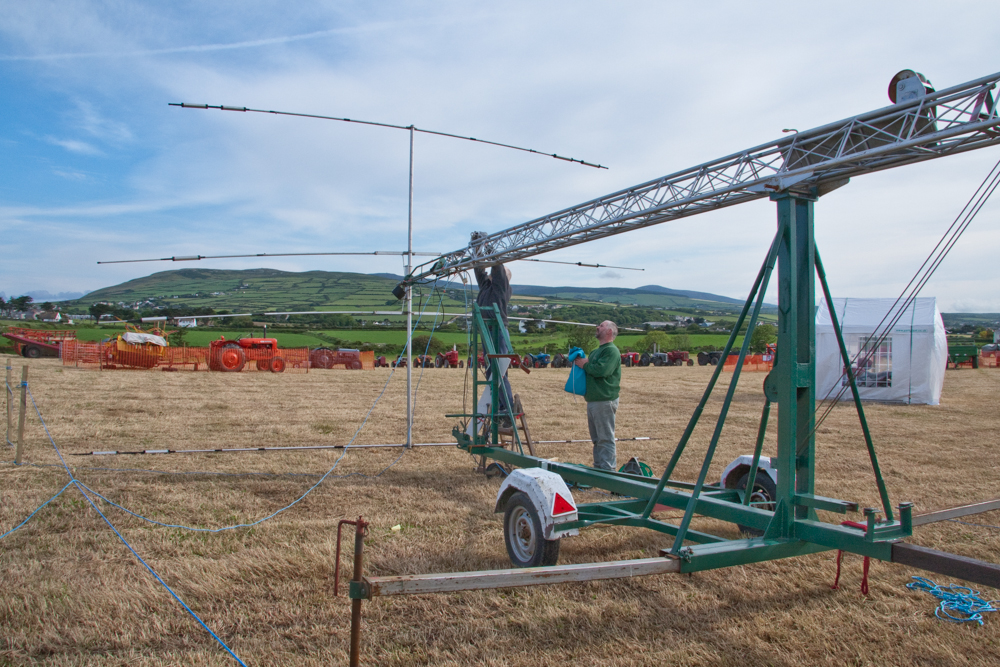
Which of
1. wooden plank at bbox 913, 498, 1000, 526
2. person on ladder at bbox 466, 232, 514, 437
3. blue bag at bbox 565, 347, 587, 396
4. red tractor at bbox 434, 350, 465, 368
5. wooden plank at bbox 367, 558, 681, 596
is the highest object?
person on ladder at bbox 466, 232, 514, 437

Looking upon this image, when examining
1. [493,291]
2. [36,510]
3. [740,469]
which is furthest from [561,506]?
[36,510]

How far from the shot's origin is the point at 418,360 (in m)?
39.7

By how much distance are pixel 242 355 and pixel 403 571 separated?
25.7 m

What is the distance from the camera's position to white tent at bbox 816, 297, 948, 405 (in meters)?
17.4

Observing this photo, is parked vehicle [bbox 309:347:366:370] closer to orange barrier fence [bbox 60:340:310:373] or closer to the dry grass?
orange barrier fence [bbox 60:340:310:373]

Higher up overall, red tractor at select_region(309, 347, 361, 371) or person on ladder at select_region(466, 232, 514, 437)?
person on ladder at select_region(466, 232, 514, 437)

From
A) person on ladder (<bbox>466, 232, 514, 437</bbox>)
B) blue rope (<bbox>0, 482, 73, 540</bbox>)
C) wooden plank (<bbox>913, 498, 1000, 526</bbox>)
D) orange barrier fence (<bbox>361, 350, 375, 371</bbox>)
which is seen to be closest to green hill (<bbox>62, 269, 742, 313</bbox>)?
orange barrier fence (<bbox>361, 350, 375, 371</bbox>)

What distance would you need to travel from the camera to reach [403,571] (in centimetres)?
456

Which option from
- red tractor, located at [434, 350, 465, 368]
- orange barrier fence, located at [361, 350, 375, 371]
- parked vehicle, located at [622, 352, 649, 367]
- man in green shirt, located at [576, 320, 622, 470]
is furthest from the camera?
parked vehicle, located at [622, 352, 649, 367]

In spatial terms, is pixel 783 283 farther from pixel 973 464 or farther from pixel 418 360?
pixel 418 360

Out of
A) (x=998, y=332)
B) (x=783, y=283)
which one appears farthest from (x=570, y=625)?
(x=998, y=332)

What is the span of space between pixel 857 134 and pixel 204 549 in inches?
220

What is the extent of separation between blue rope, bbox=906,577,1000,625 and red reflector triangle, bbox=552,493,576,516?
7.85 ft

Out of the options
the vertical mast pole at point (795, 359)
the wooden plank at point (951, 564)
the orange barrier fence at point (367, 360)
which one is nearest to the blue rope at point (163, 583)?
the vertical mast pole at point (795, 359)
